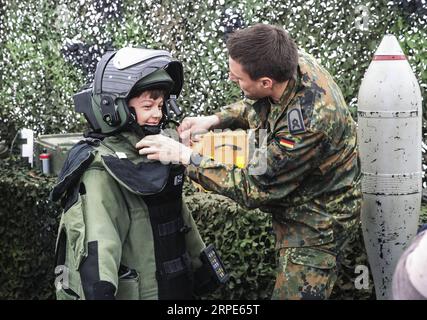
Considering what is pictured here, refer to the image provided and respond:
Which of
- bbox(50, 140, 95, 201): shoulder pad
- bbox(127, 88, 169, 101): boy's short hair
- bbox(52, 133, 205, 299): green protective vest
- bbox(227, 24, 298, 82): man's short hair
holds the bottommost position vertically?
bbox(52, 133, 205, 299): green protective vest

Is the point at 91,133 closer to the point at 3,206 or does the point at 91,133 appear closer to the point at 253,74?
the point at 253,74

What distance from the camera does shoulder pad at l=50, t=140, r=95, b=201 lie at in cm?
339

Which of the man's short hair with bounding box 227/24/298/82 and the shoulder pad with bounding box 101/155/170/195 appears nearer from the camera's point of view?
the shoulder pad with bounding box 101/155/170/195

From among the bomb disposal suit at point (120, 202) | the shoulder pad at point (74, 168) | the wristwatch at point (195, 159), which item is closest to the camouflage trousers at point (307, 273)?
the bomb disposal suit at point (120, 202)

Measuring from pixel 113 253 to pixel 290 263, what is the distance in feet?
3.00

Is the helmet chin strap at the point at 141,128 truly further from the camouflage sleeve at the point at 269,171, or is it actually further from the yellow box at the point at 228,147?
the yellow box at the point at 228,147

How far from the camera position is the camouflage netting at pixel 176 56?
5.24 metres

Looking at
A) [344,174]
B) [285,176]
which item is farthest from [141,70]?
[344,174]

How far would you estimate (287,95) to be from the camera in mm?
3594

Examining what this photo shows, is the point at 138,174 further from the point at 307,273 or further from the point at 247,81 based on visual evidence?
the point at 307,273

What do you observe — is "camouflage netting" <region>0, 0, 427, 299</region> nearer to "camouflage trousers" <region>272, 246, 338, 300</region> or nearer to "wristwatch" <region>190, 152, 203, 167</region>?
"camouflage trousers" <region>272, 246, 338, 300</region>

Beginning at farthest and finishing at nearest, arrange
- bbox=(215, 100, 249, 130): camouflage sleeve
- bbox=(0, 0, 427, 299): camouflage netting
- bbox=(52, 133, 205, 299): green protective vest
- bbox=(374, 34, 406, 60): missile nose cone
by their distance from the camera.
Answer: bbox=(0, 0, 427, 299): camouflage netting < bbox=(374, 34, 406, 60): missile nose cone < bbox=(215, 100, 249, 130): camouflage sleeve < bbox=(52, 133, 205, 299): green protective vest

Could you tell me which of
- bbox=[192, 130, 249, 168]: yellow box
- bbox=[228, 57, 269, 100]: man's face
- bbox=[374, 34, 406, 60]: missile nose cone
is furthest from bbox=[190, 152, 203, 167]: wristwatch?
bbox=[374, 34, 406, 60]: missile nose cone

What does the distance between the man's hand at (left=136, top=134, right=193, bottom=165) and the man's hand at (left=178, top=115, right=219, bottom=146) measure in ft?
1.76
